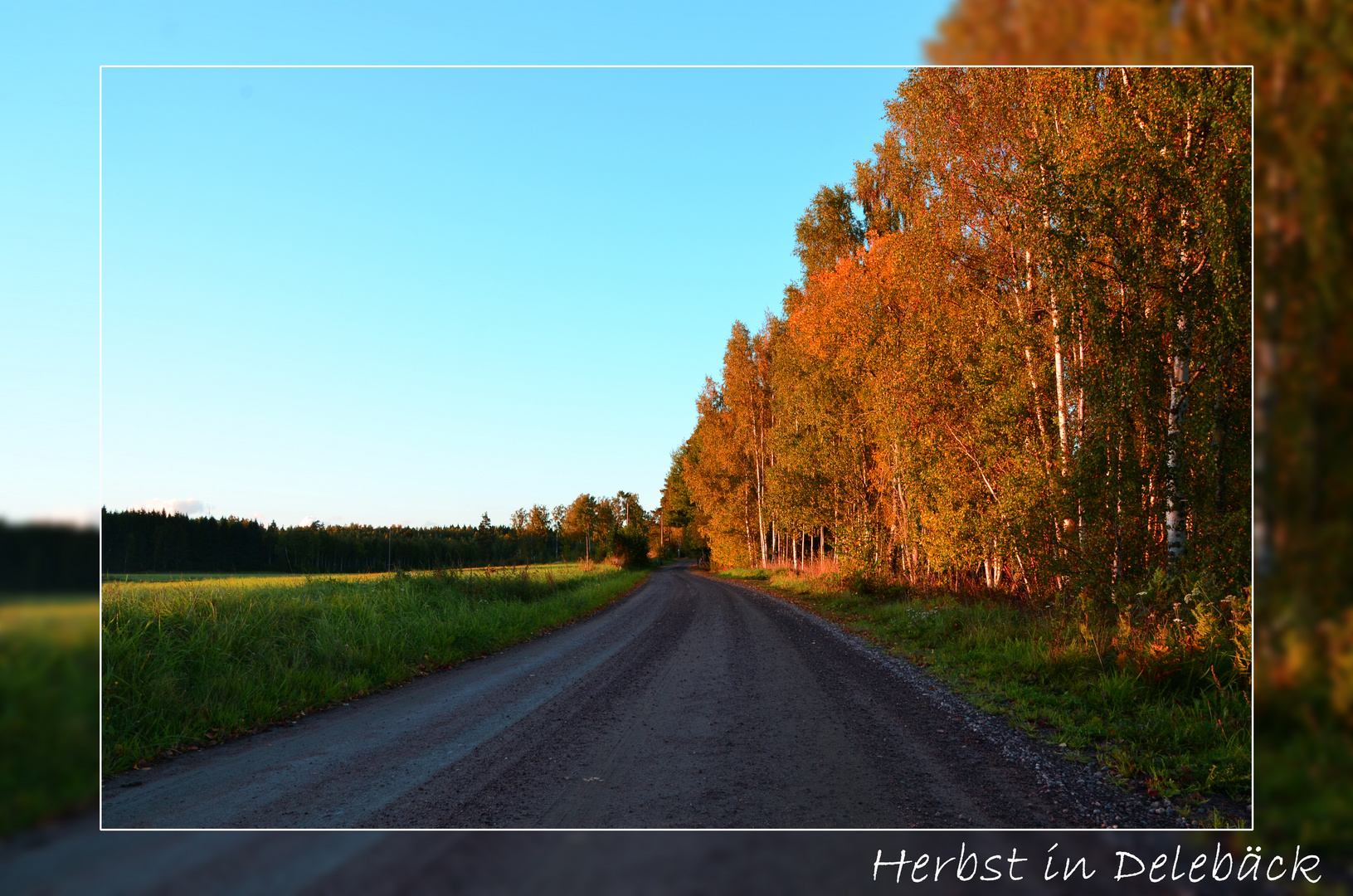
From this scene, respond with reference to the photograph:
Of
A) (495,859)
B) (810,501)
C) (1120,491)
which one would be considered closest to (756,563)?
(810,501)

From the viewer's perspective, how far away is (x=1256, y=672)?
1.95 m

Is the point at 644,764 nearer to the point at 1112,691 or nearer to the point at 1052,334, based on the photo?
the point at 1112,691

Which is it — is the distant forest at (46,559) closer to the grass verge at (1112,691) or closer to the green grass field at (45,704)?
the green grass field at (45,704)

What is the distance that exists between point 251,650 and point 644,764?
602 cm

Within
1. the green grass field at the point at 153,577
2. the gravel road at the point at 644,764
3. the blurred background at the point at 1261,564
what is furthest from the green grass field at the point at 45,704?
the green grass field at the point at 153,577

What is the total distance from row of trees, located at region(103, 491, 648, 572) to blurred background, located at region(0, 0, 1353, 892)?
3.06 feet

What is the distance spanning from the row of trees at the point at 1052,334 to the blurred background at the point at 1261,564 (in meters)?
1.08

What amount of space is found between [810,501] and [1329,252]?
24527 millimetres

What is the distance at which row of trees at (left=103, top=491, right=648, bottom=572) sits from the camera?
520 centimetres

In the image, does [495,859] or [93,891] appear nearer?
[93,891]

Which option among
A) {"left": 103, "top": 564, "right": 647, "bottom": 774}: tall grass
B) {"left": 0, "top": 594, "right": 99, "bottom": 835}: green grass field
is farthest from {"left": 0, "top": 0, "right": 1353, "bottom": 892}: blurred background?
{"left": 103, "top": 564, "right": 647, "bottom": 774}: tall grass

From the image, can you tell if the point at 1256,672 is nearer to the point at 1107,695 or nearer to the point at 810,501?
the point at 1107,695

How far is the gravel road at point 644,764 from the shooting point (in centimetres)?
355

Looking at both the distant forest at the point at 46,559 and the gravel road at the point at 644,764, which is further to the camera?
the gravel road at the point at 644,764
